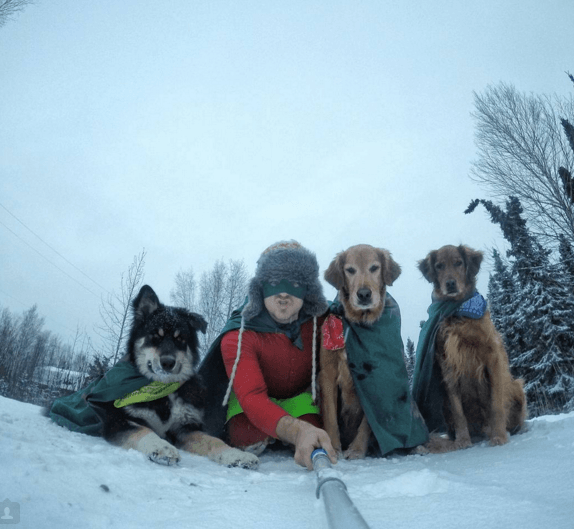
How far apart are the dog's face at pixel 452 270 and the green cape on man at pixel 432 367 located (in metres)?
0.12

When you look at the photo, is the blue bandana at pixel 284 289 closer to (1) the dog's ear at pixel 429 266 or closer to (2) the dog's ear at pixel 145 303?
(2) the dog's ear at pixel 145 303

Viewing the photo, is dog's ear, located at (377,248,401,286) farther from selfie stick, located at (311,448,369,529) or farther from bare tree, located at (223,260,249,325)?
bare tree, located at (223,260,249,325)

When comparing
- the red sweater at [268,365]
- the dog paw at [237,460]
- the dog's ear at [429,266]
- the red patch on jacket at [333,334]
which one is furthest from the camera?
the dog's ear at [429,266]

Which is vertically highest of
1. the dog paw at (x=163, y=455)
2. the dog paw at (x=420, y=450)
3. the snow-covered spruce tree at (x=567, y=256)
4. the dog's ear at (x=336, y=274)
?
the snow-covered spruce tree at (x=567, y=256)

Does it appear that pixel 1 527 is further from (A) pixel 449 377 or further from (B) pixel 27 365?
(B) pixel 27 365

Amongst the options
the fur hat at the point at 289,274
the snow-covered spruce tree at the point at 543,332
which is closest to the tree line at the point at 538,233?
the snow-covered spruce tree at the point at 543,332

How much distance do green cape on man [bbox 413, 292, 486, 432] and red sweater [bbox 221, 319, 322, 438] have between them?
3.82 ft

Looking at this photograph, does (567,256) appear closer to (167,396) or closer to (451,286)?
(451,286)

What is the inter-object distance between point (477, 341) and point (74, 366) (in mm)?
65839

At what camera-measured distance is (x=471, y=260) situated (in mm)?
4105

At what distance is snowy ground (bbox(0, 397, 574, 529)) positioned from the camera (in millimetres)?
1305

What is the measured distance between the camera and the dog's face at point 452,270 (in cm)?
392

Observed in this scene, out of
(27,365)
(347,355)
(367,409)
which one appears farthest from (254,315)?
(27,365)

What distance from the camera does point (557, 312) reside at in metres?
18.6
